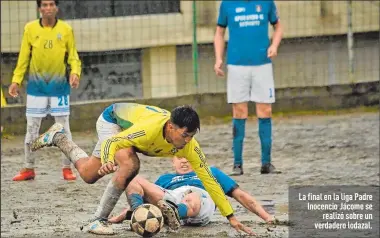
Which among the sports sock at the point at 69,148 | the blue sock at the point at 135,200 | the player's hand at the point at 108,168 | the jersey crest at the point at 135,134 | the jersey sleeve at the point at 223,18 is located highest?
A: the jersey sleeve at the point at 223,18

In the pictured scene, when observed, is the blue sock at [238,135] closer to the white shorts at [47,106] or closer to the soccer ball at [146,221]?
the white shorts at [47,106]

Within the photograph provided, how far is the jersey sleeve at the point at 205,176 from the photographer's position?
10.6m

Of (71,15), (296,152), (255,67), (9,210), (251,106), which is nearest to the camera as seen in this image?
(9,210)

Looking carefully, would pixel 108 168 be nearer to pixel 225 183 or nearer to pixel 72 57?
pixel 225 183

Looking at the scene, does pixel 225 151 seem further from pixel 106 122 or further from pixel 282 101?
pixel 106 122

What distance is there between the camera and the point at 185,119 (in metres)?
10.1

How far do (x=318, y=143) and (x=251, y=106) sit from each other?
9.65 ft

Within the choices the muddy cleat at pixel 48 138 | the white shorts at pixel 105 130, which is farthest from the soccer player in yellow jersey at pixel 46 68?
the white shorts at pixel 105 130

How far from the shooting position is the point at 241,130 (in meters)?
14.6

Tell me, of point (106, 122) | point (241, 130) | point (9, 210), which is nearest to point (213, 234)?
point (106, 122)

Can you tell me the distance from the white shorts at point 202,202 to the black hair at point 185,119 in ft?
4.14

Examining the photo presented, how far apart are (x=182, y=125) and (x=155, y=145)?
1.48 ft

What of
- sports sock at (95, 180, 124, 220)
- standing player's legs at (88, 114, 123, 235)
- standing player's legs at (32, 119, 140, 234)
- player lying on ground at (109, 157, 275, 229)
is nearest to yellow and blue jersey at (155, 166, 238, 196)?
player lying on ground at (109, 157, 275, 229)

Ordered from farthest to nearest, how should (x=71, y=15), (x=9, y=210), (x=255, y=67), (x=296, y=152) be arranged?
(x=71, y=15), (x=296, y=152), (x=255, y=67), (x=9, y=210)
